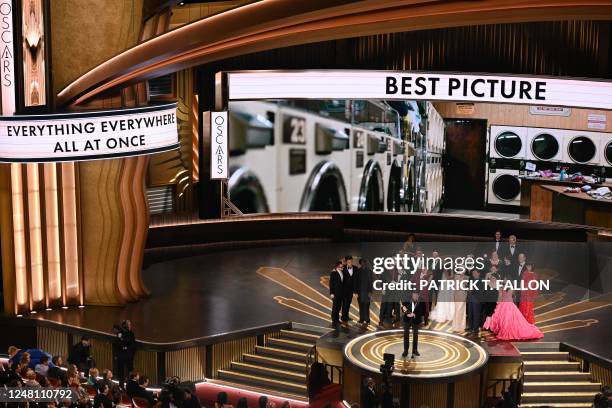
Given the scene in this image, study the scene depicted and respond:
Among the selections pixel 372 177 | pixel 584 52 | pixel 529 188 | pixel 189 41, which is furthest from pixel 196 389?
pixel 584 52

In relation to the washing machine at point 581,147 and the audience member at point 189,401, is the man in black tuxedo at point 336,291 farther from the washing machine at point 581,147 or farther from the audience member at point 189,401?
the washing machine at point 581,147

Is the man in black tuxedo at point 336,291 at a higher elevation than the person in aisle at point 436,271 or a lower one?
lower

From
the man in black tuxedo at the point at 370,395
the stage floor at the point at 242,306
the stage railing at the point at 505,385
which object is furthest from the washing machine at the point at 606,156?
the man in black tuxedo at the point at 370,395

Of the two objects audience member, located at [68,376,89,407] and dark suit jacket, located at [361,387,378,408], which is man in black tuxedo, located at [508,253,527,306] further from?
audience member, located at [68,376,89,407]

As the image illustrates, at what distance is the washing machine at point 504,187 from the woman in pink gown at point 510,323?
19.3 feet

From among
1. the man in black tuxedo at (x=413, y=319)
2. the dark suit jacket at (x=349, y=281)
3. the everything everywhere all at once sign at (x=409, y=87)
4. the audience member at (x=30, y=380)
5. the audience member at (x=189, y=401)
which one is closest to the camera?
the audience member at (x=30, y=380)

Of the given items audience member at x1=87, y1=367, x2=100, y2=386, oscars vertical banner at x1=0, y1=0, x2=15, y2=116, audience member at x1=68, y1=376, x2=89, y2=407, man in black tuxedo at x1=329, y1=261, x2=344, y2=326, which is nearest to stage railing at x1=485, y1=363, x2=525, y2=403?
man in black tuxedo at x1=329, y1=261, x2=344, y2=326

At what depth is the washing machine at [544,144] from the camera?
61.2ft

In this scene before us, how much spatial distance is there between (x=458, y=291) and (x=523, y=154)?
6292 millimetres

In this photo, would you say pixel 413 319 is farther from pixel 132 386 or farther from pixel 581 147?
pixel 581 147

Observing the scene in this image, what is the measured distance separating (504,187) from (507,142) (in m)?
0.98

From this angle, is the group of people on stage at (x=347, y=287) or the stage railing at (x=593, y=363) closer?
the stage railing at (x=593, y=363)

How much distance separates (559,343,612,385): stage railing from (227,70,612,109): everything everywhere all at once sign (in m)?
6.64

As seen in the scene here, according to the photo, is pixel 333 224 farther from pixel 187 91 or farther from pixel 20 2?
pixel 20 2
